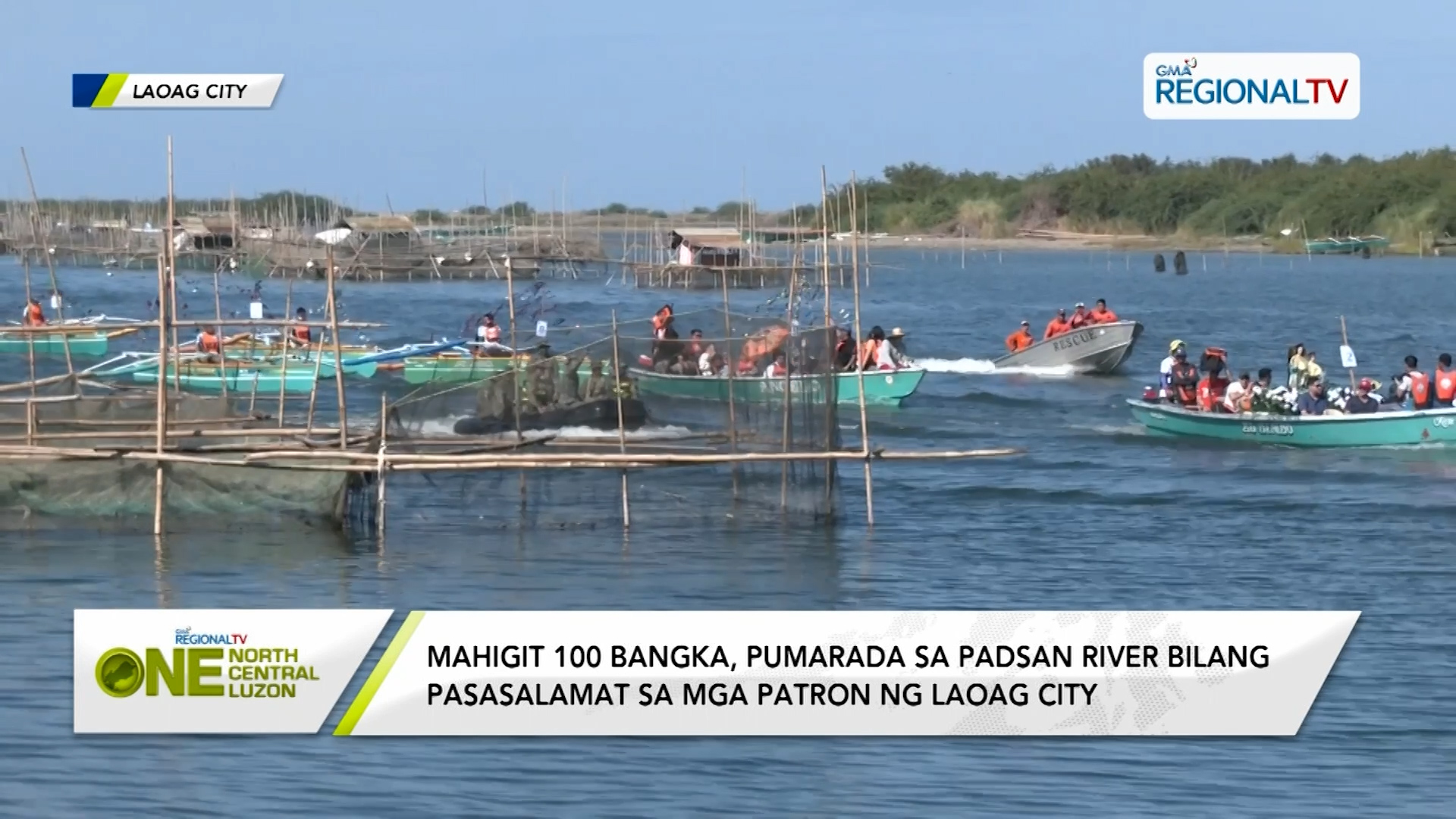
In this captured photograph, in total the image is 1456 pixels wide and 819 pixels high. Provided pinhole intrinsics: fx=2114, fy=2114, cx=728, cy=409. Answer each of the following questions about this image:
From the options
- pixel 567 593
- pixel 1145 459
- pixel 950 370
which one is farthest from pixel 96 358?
pixel 567 593

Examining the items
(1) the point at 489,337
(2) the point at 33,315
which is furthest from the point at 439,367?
(2) the point at 33,315

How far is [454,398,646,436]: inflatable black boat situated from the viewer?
66.4 ft

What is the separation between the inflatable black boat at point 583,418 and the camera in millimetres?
20250

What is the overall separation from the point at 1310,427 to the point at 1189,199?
8881 cm

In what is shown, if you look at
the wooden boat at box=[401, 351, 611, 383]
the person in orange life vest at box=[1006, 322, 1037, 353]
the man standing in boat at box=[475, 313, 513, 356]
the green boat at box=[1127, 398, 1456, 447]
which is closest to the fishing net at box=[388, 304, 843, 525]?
the green boat at box=[1127, 398, 1456, 447]

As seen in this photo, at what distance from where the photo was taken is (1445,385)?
25000 millimetres

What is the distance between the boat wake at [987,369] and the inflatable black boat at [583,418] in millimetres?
16697

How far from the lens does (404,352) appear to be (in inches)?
1169

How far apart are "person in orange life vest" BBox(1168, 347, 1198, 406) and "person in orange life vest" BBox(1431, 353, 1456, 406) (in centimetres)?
339

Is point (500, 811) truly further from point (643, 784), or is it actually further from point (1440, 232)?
point (1440, 232)

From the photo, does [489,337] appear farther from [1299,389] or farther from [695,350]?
[1299,389]

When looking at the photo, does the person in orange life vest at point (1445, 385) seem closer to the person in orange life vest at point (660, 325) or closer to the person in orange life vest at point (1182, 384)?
the person in orange life vest at point (1182, 384)

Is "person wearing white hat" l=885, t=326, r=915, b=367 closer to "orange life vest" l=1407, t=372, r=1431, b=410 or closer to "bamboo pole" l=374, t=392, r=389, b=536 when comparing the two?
"orange life vest" l=1407, t=372, r=1431, b=410

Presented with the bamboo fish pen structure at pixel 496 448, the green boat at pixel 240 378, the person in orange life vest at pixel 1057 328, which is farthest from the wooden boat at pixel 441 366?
the person in orange life vest at pixel 1057 328
